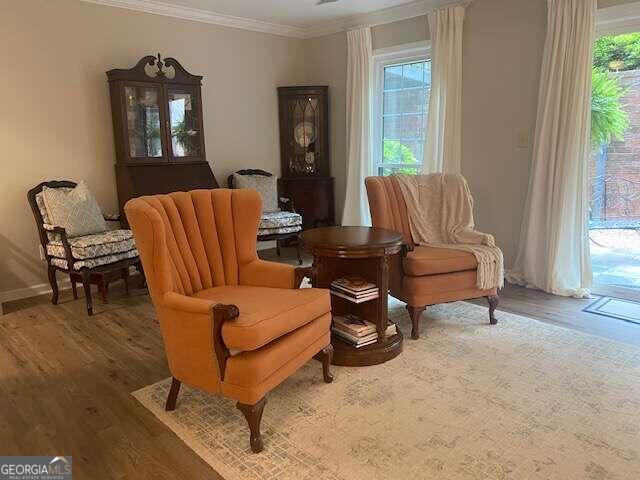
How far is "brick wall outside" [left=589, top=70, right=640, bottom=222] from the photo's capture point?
12.0 ft

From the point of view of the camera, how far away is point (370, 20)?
5055mm

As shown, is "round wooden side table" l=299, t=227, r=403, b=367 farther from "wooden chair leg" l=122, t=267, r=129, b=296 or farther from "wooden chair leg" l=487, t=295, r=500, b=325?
"wooden chair leg" l=122, t=267, r=129, b=296

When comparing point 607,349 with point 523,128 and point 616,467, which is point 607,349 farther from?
point 523,128

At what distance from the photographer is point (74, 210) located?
12.6ft

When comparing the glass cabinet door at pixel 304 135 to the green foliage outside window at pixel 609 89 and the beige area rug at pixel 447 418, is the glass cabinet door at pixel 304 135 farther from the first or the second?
the beige area rug at pixel 447 418

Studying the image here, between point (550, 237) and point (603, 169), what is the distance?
70 centimetres

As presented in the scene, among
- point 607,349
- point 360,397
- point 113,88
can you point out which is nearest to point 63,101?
point 113,88

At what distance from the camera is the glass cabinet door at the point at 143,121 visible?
4.27 metres

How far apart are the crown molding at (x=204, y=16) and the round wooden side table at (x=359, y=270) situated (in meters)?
3.03

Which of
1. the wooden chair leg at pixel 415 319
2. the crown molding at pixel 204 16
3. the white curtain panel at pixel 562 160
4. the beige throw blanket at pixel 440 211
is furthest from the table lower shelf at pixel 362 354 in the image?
the crown molding at pixel 204 16

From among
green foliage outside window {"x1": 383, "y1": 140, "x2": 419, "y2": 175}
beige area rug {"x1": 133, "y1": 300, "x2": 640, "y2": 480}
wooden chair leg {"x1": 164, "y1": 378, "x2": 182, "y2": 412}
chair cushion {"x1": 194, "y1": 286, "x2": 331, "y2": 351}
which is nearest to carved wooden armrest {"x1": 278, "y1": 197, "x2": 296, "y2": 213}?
green foliage outside window {"x1": 383, "y1": 140, "x2": 419, "y2": 175}

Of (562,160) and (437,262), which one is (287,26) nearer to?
(562,160)

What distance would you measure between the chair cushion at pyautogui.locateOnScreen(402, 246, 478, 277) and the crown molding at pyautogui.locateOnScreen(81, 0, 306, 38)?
11.2ft

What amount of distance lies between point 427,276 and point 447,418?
3.47ft
